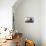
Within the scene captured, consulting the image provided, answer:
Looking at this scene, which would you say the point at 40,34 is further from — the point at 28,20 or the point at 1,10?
the point at 1,10

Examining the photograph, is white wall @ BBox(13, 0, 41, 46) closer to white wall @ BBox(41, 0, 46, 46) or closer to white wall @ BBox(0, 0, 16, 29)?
white wall @ BBox(41, 0, 46, 46)

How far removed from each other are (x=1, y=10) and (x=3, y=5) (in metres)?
0.18

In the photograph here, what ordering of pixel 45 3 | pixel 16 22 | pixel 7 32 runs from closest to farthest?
pixel 7 32
pixel 45 3
pixel 16 22

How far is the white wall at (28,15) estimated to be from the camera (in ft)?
15.9

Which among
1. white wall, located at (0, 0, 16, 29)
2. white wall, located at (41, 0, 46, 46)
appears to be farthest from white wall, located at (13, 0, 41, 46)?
white wall, located at (0, 0, 16, 29)

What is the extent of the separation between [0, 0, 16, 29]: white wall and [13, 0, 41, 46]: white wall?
2.85 ft

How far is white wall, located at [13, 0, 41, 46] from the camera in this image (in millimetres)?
4836

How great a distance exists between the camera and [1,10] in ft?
12.9

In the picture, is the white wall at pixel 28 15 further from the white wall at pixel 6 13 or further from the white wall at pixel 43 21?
the white wall at pixel 6 13

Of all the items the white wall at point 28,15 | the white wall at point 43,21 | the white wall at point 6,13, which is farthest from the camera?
the white wall at point 28,15

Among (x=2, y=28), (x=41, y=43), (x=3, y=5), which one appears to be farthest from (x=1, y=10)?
(x=41, y=43)

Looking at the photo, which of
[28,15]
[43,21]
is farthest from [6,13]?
[43,21]

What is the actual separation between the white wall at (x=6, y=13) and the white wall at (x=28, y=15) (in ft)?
2.85

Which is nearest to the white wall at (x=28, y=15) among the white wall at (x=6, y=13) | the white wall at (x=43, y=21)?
the white wall at (x=43, y=21)
